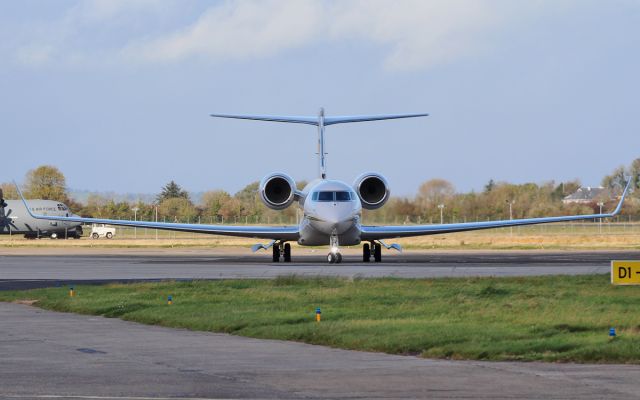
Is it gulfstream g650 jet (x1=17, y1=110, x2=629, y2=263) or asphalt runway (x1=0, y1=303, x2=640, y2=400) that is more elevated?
gulfstream g650 jet (x1=17, y1=110, x2=629, y2=263)

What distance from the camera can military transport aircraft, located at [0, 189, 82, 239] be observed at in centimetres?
9094

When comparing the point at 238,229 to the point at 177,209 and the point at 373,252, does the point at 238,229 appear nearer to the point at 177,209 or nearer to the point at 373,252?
the point at 373,252

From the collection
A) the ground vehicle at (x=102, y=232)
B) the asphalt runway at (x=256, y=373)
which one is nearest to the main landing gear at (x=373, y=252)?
the asphalt runway at (x=256, y=373)

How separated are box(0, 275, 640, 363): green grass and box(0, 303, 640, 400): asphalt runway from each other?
0.79 m

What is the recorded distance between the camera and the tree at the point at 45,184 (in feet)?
414

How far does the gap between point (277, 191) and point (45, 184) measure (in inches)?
3294

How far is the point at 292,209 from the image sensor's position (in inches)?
3063

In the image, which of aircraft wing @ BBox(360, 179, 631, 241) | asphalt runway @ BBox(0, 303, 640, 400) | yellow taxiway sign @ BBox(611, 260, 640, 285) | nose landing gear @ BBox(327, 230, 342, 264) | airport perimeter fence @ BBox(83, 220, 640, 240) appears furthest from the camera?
airport perimeter fence @ BBox(83, 220, 640, 240)

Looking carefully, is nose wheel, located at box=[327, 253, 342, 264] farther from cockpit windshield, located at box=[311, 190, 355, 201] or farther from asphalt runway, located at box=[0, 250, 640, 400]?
asphalt runway, located at box=[0, 250, 640, 400]

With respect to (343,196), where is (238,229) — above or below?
below

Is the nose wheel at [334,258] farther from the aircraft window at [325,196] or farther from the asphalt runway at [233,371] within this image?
the asphalt runway at [233,371]

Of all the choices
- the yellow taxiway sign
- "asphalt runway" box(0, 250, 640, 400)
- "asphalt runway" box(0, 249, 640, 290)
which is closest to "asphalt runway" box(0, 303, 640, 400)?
"asphalt runway" box(0, 250, 640, 400)

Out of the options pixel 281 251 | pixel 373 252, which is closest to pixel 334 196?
pixel 373 252

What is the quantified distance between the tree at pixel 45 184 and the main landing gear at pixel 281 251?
81944mm
